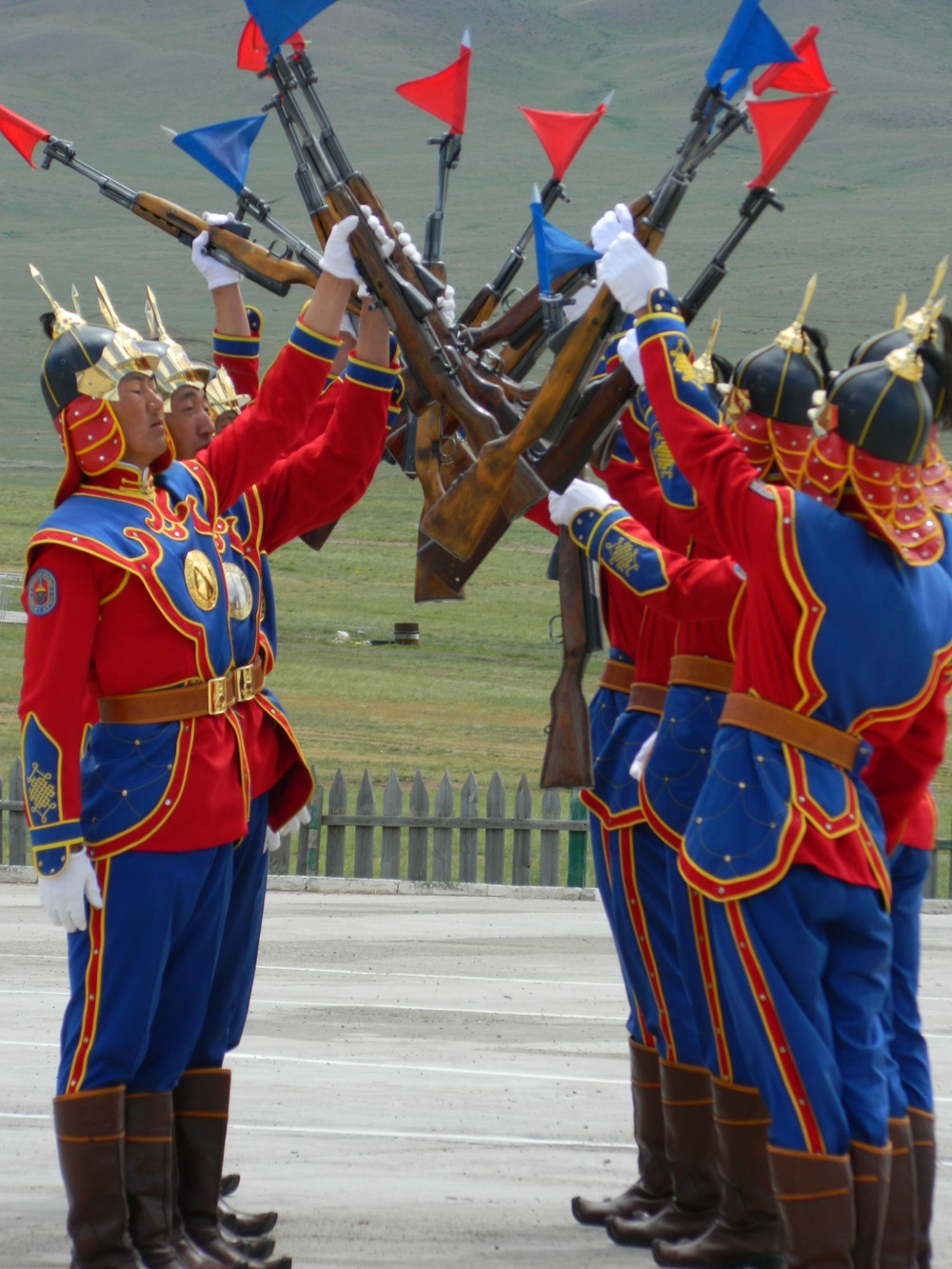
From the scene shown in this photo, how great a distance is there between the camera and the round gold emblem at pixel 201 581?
413cm

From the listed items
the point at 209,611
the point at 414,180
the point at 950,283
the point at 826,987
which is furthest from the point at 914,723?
the point at 414,180

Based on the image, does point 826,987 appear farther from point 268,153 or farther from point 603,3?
point 603,3

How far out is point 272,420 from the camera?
14.4 ft

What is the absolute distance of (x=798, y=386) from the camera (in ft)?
13.2

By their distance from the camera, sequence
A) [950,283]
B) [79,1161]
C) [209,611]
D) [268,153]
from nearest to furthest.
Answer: [79,1161] → [209,611] → [950,283] → [268,153]

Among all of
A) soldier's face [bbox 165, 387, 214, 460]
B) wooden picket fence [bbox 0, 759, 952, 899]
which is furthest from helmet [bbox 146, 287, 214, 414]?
wooden picket fence [bbox 0, 759, 952, 899]

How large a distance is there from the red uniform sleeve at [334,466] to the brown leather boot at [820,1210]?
6.32 ft

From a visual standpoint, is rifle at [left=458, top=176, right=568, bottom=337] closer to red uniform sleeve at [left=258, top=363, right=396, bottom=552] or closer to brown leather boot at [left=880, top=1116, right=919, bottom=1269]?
red uniform sleeve at [left=258, top=363, right=396, bottom=552]

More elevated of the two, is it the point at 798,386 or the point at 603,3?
the point at 603,3

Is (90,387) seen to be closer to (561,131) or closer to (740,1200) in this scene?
(561,131)

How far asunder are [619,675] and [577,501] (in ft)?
2.01

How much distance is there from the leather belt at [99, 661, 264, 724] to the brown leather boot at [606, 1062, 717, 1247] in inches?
56.7

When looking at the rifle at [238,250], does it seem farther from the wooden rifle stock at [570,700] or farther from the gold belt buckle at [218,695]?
the gold belt buckle at [218,695]

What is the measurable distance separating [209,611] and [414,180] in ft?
256
